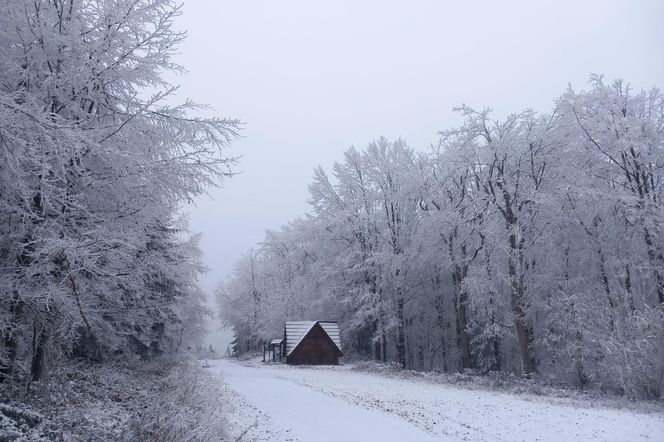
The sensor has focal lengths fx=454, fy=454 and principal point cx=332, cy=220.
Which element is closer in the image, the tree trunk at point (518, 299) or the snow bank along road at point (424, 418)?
the snow bank along road at point (424, 418)

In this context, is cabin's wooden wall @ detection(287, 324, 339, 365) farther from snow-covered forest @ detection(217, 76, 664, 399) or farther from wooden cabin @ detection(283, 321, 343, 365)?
snow-covered forest @ detection(217, 76, 664, 399)

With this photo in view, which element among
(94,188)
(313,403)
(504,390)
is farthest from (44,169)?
(504,390)

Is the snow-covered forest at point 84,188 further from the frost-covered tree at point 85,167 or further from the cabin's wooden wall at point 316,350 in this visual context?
the cabin's wooden wall at point 316,350

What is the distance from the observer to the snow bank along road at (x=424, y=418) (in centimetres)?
1051

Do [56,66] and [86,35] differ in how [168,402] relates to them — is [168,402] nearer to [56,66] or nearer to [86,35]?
[56,66]

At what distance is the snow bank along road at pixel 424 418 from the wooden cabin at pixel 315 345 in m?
21.3

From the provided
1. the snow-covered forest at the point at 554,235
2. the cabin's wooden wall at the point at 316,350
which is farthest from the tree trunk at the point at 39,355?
the cabin's wooden wall at the point at 316,350

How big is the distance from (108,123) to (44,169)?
2901 millimetres

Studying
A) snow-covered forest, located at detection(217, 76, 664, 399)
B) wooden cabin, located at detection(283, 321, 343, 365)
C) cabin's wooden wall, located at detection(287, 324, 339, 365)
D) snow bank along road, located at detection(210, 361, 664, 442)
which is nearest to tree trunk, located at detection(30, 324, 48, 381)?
snow bank along road, located at detection(210, 361, 664, 442)

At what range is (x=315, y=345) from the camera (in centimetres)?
3956

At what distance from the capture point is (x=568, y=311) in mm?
22094

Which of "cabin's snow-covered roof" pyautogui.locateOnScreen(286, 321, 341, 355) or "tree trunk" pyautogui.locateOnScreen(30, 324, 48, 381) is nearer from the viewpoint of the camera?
"tree trunk" pyautogui.locateOnScreen(30, 324, 48, 381)

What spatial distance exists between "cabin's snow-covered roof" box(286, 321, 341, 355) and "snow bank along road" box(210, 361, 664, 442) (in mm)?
21244

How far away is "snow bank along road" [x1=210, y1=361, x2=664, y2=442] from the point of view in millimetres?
10508
